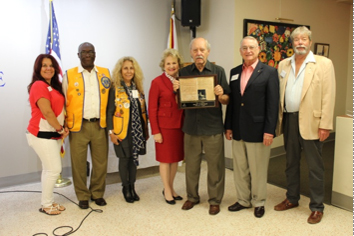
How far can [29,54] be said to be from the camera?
370cm

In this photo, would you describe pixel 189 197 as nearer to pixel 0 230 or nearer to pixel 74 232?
pixel 74 232

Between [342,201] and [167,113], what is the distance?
1907mm

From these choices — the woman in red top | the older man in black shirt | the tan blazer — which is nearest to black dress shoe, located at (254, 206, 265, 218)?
the older man in black shirt

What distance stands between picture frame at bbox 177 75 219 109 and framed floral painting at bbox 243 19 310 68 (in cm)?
203

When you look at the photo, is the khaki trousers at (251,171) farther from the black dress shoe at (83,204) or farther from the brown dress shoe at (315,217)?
the black dress shoe at (83,204)

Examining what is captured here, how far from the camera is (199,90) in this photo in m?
2.61

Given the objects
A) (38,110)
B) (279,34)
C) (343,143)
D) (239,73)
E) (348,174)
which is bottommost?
Answer: (348,174)

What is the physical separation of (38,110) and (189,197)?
5.43ft

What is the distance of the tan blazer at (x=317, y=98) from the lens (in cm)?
254

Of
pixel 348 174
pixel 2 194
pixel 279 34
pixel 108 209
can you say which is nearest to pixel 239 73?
pixel 348 174

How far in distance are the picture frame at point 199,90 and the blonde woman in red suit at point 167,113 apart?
27 centimetres

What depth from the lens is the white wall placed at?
3.63 metres

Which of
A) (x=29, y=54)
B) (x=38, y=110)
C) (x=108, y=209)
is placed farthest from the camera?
(x=29, y=54)

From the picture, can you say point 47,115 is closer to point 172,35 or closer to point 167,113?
point 167,113
